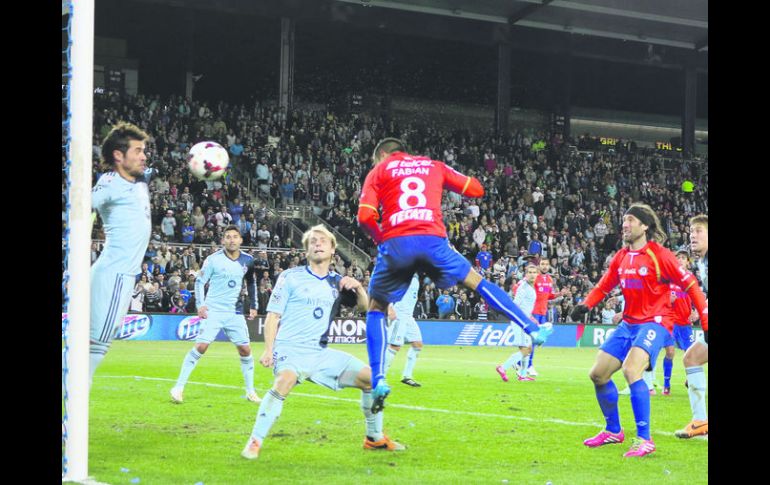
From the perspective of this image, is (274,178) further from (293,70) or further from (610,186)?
(610,186)

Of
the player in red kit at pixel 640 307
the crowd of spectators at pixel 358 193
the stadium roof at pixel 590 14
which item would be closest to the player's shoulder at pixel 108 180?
the player in red kit at pixel 640 307

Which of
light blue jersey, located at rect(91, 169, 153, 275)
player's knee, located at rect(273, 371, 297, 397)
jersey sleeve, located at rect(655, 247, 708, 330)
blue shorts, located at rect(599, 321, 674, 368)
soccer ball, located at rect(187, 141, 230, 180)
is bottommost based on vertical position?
player's knee, located at rect(273, 371, 297, 397)

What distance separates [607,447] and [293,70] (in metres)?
24.6

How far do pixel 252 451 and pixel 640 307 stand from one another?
3.50m

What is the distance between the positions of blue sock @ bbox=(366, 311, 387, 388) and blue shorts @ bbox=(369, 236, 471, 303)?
0.17 metres

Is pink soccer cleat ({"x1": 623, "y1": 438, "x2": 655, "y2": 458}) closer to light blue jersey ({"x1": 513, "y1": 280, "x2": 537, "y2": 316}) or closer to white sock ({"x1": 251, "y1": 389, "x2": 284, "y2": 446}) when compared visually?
white sock ({"x1": 251, "y1": 389, "x2": 284, "y2": 446})

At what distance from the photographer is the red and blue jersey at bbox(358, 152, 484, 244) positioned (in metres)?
7.85

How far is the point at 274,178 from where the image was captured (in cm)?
2705

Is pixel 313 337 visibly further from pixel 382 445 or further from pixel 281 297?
pixel 382 445

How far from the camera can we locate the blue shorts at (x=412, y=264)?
25.6ft

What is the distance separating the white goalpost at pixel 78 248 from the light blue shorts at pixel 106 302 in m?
0.78

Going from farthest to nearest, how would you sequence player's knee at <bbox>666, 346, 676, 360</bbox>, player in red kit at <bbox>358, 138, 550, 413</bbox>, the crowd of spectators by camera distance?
the crowd of spectators, player's knee at <bbox>666, 346, 676, 360</bbox>, player in red kit at <bbox>358, 138, 550, 413</bbox>

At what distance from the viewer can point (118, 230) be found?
731cm

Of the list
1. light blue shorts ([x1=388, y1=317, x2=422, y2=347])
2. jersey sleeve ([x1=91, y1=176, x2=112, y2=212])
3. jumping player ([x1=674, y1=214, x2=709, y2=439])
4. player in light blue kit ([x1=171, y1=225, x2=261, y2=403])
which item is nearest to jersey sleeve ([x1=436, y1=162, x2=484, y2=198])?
jumping player ([x1=674, y1=214, x2=709, y2=439])
